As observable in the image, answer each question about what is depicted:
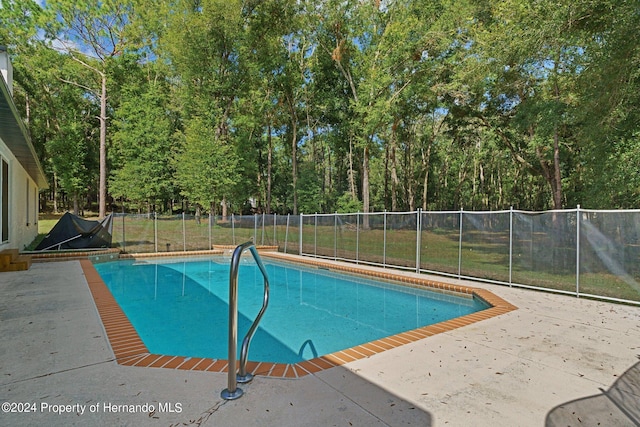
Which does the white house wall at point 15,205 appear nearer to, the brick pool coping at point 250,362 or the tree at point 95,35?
the brick pool coping at point 250,362

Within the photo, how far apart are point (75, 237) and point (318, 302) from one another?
886 cm

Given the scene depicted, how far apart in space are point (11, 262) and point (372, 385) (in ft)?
27.3

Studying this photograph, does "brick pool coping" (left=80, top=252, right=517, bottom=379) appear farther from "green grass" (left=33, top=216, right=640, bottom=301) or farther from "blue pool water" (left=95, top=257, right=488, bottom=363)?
"green grass" (left=33, top=216, right=640, bottom=301)

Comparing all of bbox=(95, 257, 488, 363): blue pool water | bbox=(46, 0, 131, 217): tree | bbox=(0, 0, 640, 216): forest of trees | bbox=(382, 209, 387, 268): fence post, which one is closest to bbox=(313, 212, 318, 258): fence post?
bbox=(95, 257, 488, 363): blue pool water

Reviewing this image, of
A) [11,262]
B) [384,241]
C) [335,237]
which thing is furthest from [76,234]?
[384,241]

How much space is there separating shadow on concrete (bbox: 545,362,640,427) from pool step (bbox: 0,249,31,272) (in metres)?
9.20

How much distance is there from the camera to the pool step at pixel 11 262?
691cm

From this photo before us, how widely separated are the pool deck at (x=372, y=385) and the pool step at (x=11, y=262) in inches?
173

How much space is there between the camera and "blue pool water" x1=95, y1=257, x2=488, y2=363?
436 cm

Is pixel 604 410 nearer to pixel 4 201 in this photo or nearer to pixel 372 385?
pixel 372 385

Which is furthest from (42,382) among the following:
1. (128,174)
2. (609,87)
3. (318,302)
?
(128,174)

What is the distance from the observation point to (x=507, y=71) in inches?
470

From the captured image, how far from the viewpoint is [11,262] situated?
7086 mm

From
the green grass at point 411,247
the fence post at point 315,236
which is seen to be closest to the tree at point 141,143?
the green grass at point 411,247
